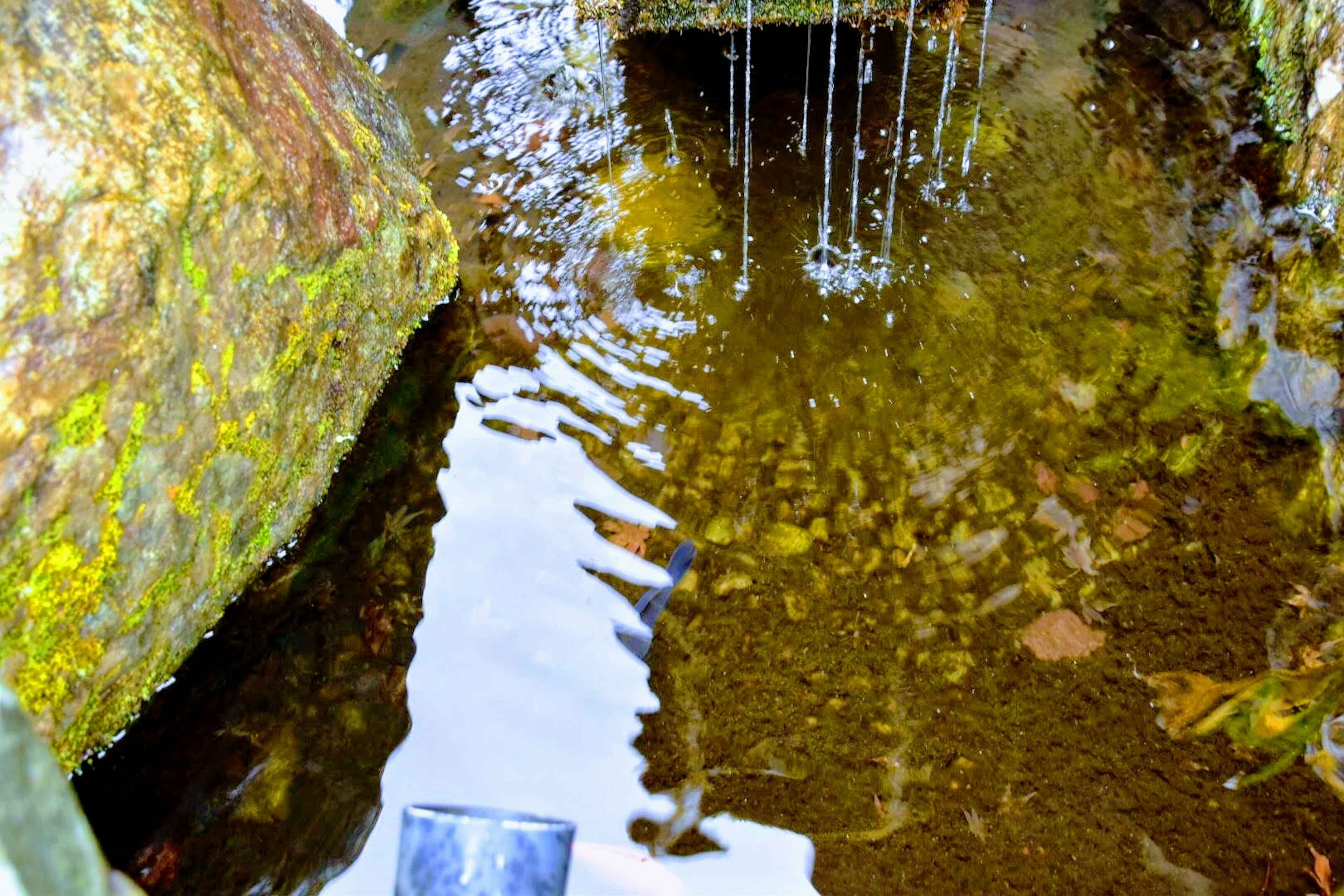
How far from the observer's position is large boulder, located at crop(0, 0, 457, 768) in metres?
2.20

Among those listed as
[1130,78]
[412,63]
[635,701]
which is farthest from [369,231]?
[1130,78]

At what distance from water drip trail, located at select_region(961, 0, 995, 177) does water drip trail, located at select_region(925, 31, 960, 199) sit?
116 mm

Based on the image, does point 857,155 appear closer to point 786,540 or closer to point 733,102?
point 733,102

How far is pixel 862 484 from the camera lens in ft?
11.3

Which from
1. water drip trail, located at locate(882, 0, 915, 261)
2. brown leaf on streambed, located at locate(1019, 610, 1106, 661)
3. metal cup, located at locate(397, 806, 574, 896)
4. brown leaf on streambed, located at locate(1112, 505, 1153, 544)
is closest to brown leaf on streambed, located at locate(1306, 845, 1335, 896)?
brown leaf on streambed, located at locate(1019, 610, 1106, 661)

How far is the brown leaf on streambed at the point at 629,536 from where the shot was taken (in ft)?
10.7

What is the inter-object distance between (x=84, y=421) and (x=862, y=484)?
2.48 metres

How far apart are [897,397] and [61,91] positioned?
9.51 feet


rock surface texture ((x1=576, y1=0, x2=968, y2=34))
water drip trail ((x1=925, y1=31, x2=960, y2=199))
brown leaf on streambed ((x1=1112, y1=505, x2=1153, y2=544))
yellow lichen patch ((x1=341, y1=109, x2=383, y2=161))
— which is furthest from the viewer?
rock surface texture ((x1=576, y1=0, x2=968, y2=34))

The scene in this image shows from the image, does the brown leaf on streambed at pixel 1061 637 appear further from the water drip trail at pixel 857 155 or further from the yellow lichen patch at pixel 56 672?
the yellow lichen patch at pixel 56 672

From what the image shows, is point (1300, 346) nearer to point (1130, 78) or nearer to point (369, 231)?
point (1130, 78)

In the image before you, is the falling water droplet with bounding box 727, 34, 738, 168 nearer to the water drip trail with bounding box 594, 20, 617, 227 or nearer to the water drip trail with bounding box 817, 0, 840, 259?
the water drip trail with bounding box 817, 0, 840, 259

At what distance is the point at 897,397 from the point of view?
12.1 ft

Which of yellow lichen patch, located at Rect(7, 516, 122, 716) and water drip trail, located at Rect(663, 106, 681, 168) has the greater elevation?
water drip trail, located at Rect(663, 106, 681, 168)
